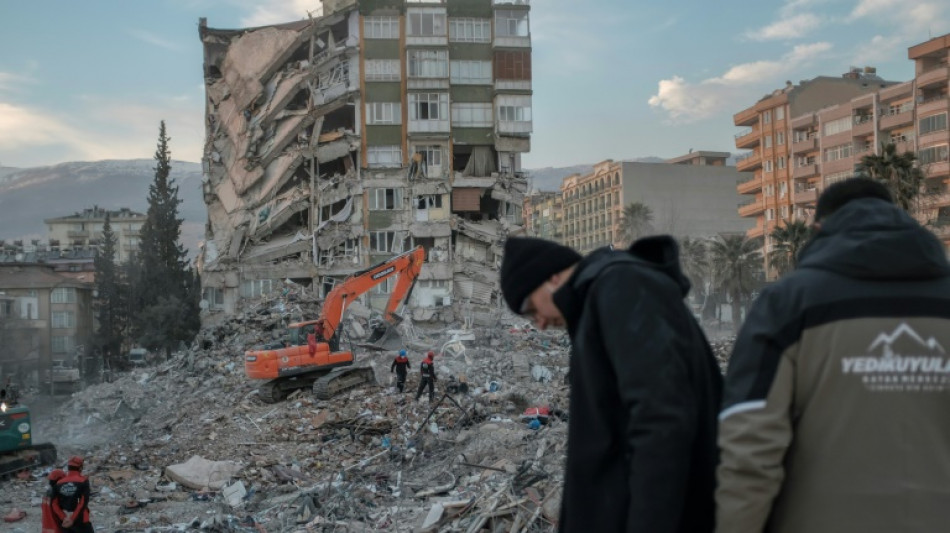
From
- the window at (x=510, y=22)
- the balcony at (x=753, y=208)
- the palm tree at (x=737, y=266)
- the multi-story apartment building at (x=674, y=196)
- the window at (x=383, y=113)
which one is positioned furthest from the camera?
the multi-story apartment building at (x=674, y=196)

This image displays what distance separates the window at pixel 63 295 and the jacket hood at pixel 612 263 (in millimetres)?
75753

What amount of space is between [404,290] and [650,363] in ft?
76.1

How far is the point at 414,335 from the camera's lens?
3484cm

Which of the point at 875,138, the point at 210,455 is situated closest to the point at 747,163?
the point at 875,138

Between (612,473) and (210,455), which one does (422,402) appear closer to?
(210,455)

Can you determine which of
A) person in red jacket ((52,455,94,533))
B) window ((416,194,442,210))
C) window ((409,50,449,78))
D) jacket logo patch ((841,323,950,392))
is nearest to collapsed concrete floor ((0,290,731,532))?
person in red jacket ((52,455,94,533))

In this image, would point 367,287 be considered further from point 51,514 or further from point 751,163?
point 751,163

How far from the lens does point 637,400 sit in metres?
2.24

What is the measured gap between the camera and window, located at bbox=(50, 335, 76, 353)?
6969 cm

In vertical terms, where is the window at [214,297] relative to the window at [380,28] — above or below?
below

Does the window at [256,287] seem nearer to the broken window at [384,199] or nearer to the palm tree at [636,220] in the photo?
the broken window at [384,199]

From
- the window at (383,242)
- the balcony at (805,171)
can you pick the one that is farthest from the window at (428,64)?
the balcony at (805,171)

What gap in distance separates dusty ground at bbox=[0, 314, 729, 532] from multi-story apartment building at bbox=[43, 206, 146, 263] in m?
89.5

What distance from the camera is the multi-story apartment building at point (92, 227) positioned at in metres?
111
